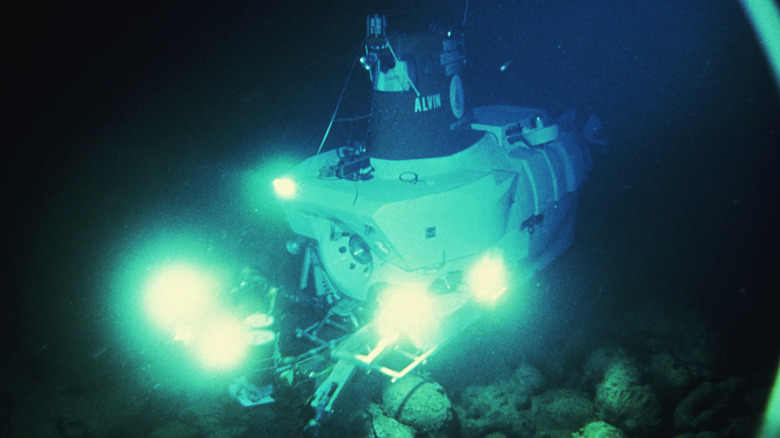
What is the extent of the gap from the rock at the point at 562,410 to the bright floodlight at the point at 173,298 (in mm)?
3443

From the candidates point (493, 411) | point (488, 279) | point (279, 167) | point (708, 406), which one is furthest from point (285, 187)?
point (708, 406)

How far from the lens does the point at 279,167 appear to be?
4.63 meters

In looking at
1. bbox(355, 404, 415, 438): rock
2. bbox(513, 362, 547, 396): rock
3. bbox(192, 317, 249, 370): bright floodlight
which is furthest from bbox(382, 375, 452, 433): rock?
bbox(192, 317, 249, 370): bright floodlight

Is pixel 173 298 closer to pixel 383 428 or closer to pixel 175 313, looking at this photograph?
pixel 175 313

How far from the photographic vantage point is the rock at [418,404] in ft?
10.2

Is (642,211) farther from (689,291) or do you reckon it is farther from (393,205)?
(393,205)

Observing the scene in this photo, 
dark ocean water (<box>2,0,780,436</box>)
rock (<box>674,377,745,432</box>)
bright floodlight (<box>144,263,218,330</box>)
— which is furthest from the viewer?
bright floodlight (<box>144,263,218,330</box>)

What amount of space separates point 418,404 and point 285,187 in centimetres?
233

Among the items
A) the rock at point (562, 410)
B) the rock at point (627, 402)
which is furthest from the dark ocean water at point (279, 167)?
the rock at point (627, 402)

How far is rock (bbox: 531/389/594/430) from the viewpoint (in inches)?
125

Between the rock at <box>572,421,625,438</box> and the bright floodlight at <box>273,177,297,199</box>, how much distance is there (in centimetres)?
326

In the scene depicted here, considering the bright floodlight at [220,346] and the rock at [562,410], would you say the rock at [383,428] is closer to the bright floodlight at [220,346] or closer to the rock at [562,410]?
the rock at [562,410]

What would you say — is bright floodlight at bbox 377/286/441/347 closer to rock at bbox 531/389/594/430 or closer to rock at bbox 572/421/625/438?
rock at bbox 531/389/594/430

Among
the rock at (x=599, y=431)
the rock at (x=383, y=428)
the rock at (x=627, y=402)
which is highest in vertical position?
the rock at (x=383, y=428)
